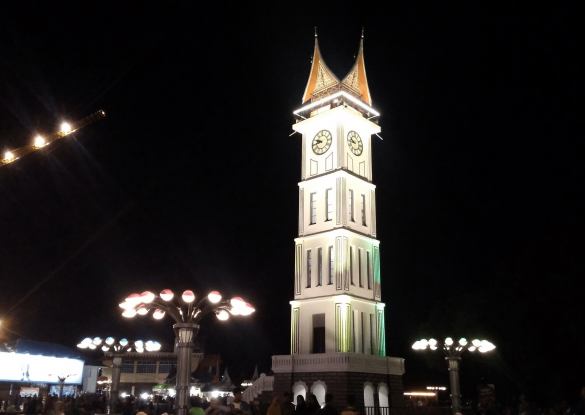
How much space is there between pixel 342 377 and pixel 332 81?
19914 millimetres

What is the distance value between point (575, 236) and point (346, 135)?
1511 cm

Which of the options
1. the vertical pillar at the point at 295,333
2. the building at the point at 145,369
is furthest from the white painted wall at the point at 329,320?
the building at the point at 145,369

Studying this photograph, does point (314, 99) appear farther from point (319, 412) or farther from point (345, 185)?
point (319, 412)

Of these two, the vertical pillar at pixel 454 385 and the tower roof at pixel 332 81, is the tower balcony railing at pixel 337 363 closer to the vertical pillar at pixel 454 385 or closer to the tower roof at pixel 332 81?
→ the vertical pillar at pixel 454 385

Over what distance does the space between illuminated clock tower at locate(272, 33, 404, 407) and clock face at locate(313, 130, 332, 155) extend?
0.07m

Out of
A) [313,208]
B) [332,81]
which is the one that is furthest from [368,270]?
[332,81]

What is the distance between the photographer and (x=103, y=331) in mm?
51281

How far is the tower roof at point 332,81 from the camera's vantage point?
39.2 meters

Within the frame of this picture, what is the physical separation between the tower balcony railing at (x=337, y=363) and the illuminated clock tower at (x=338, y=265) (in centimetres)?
5

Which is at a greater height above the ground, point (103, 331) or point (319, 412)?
point (103, 331)

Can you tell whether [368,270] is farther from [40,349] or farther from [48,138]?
[48,138]

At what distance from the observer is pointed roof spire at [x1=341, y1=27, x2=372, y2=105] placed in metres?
39.8

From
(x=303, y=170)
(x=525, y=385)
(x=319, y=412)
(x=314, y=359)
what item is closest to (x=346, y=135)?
(x=303, y=170)

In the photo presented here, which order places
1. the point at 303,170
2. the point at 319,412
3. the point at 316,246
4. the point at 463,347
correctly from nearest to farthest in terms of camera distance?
the point at 319,412
the point at 463,347
the point at 316,246
the point at 303,170
